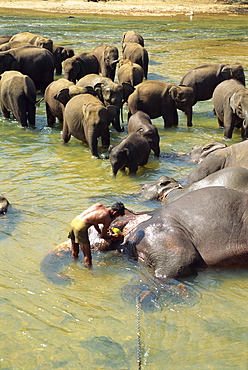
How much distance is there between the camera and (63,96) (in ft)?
41.5

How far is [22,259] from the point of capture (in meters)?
6.60

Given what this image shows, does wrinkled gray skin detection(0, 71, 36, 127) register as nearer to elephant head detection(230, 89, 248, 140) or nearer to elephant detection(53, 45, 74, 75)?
elephant head detection(230, 89, 248, 140)

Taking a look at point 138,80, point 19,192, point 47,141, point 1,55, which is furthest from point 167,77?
point 19,192

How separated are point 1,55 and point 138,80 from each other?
423 centimetres

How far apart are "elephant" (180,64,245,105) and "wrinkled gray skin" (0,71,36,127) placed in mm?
3961

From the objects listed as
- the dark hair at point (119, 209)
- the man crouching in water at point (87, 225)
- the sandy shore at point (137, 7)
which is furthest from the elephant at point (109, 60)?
the sandy shore at point (137, 7)

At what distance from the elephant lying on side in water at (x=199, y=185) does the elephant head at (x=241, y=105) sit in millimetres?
3631

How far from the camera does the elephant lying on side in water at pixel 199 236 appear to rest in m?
5.83

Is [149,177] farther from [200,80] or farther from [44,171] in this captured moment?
[200,80]

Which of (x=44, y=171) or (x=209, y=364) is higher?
(x=209, y=364)

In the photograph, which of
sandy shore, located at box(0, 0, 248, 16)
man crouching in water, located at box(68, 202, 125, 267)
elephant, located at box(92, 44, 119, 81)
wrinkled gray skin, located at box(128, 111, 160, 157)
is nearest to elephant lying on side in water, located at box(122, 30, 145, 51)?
elephant, located at box(92, 44, 119, 81)

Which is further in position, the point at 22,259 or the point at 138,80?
the point at 138,80

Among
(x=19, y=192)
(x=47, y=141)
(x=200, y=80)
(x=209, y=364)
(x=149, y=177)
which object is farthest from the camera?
(x=200, y=80)

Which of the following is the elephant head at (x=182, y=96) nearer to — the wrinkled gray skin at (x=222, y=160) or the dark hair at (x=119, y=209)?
the wrinkled gray skin at (x=222, y=160)
